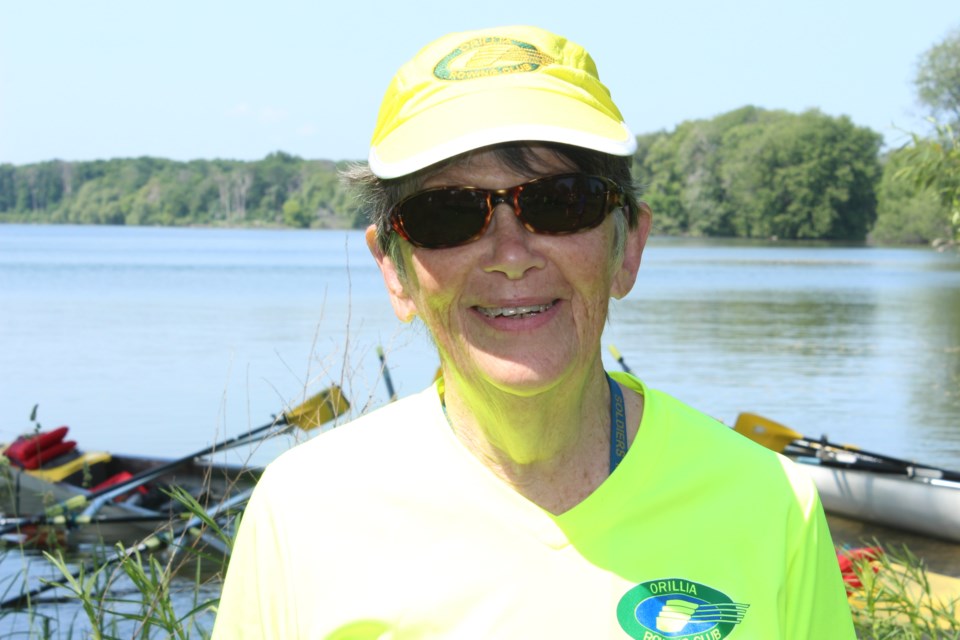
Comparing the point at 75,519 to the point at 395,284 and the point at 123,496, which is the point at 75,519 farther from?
the point at 395,284

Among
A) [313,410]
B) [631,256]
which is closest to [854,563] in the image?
[313,410]

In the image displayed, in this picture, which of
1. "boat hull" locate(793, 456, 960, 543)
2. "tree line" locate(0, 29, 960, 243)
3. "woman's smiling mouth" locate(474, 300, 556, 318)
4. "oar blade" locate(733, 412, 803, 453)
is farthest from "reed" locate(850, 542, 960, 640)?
"tree line" locate(0, 29, 960, 243)

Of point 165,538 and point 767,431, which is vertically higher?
point 165,538

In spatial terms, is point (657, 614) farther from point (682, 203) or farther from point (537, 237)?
point (682, 203)

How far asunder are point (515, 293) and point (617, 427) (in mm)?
280

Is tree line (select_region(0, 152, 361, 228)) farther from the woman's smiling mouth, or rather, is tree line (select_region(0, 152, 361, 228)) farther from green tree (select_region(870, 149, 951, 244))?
the woman's smiling mouth

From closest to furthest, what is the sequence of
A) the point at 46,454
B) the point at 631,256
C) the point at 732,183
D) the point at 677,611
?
the point at 677,611, the point at 631,256, the point at 46,454, the point at 732,183

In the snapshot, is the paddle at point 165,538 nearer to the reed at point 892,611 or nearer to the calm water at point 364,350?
the calm water at point 364,350

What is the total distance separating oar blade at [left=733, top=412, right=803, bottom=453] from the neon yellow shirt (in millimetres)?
8414

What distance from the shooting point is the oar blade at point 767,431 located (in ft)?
32.3

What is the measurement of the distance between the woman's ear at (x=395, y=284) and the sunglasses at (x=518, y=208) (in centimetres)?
20

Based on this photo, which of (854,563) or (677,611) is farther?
(854,563)

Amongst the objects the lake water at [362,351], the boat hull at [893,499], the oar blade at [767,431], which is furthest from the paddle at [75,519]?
the boat hull at [893,499]

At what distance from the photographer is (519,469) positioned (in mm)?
1756
